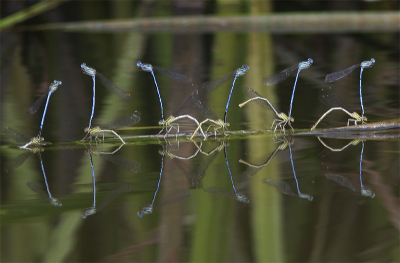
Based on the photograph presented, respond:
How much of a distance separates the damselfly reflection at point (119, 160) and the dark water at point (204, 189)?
11 millimetres

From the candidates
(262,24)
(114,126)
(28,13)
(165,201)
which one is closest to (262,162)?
(165,201)

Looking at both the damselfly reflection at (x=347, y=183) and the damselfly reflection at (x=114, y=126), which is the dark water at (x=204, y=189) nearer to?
the damselfly reflection at (x=347, y=183)

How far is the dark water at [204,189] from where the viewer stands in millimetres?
1550

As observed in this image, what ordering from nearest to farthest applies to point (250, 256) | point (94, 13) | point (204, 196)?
1. point (250, 256)
2. point (204, 196)
3. point (94, 13)

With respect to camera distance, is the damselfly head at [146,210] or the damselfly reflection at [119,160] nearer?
the damselfly head at [146,210]

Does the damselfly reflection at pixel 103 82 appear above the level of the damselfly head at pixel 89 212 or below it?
above

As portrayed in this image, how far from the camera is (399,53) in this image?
7.46m

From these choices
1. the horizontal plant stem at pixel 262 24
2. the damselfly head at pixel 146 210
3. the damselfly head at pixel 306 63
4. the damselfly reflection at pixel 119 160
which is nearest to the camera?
the damselfly head at pixel 146 210

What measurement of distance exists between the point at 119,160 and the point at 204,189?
68 centimetres

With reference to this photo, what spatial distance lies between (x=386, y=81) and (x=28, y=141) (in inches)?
152

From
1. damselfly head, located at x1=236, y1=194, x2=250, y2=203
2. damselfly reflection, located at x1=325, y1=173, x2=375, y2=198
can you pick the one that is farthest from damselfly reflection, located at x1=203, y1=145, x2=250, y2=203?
damselfly reflection, located at x1=325, y1=173, x2=375, y2=198

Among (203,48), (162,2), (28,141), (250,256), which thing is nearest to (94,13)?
(162,2)

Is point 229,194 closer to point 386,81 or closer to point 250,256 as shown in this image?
point 250,256

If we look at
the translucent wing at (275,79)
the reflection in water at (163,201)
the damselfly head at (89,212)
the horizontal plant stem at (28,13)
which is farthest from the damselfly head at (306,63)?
the horizontal plant stem at (28,13)
